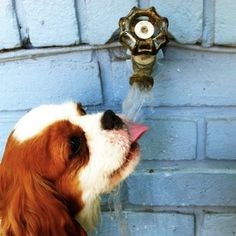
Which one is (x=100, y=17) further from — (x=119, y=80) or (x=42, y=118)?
(x=42, y=118)

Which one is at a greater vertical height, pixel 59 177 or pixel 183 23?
pixel 183 23

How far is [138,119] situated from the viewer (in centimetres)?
132

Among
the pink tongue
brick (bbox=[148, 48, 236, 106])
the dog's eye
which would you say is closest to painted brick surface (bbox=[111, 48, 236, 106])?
brick (bbox=[148, 48, 236, 106])

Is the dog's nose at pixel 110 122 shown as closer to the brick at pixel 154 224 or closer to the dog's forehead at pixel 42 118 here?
the dog's forehead at pixel 42 118

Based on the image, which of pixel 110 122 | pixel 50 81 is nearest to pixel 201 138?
pixel 110 122

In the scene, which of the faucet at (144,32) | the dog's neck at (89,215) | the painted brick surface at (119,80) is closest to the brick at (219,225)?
the dog's neck at (89,215)

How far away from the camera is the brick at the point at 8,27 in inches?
49.2

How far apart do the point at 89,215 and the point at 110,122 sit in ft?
0.81

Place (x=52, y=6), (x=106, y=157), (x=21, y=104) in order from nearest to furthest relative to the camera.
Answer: (x=106, y=157)
(x=52, y=6)
(x=21, y=104)

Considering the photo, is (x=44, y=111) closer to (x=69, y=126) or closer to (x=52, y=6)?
(x=69, y=126)

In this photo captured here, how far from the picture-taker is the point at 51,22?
1.25 m

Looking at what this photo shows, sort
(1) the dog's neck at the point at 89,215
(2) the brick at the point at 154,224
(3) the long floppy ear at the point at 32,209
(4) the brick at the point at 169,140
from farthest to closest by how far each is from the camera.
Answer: (2) the brick at the point at 154,224 < (4) the brick at the point at 169,140 < (1) the dog's neck at the point at 89,215 < (3) the long floppy ear at the point at 32,209

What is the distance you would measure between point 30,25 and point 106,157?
365 mm

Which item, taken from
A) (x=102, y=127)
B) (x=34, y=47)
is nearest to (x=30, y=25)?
(x=34, y=47)
